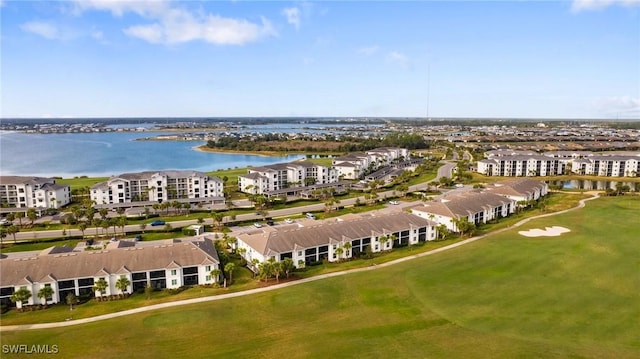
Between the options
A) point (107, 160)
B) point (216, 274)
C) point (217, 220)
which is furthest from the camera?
point (107, 160)

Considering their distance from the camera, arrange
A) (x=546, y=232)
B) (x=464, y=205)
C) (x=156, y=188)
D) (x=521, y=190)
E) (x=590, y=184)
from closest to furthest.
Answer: (x=546, y=232), (x=464, y=205), (x=521, y=190), (x=156, y=188), (x=590, y=184)

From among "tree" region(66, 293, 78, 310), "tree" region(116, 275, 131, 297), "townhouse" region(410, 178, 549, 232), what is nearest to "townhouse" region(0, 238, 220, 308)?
"tree" region(116, 275, 131, 297)

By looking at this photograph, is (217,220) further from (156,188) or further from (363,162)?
(363,162)

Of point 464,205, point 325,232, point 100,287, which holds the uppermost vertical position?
point 464,205

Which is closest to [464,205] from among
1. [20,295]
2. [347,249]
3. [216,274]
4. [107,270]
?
[347,249]

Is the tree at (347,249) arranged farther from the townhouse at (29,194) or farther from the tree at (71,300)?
the townhouse at (29,194)

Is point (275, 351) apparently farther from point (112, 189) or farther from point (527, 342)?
point (112, 189)
